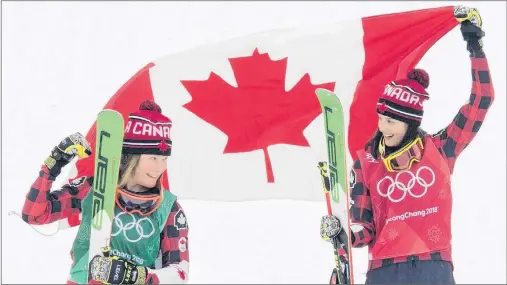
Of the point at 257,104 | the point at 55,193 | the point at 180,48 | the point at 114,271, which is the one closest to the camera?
the point at 114,271

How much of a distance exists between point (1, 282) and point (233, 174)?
6.02ft

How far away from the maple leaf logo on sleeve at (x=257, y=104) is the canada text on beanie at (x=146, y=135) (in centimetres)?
108

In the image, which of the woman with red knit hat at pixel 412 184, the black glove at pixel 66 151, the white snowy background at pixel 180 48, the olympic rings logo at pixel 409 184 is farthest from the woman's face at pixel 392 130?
the black glove at pixel 66 151

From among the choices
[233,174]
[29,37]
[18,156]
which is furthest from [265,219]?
[29,37]

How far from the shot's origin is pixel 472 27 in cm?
545

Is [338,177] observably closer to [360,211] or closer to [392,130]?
[360,211]

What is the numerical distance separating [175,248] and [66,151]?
2.29 ft

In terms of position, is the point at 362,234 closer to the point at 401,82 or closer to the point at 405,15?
the point at 401,82

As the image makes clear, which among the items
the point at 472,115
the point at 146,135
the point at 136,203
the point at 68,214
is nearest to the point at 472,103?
the point at 472,115

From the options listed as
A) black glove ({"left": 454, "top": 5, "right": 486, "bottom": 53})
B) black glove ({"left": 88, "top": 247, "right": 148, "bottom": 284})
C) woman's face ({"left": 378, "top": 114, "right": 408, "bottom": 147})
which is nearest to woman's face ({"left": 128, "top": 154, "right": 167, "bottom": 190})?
black glove ({"left": 88, "top": 247, "right": 148, "bottom": 284})

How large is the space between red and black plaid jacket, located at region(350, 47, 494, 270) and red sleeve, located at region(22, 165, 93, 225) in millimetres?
1369

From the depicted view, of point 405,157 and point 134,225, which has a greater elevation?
point 405,157

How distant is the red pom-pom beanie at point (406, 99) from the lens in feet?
17.9

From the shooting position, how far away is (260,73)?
6379 mm
